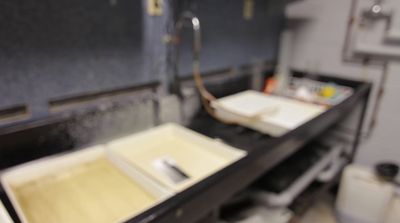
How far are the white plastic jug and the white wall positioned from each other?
265mm

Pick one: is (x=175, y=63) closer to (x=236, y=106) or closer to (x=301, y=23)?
(x=236, y=106)

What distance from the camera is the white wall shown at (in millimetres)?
1953

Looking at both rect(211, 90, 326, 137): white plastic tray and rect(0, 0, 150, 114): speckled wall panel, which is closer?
rect(0, 0, 150, 114): speckled wall panel

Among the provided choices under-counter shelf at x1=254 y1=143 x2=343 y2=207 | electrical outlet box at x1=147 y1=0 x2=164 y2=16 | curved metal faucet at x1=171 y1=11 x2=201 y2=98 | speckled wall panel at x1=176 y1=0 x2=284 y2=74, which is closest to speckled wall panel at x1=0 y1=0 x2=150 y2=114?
electrical outlet box at x1=147 y1=0 x2=164 y2=16

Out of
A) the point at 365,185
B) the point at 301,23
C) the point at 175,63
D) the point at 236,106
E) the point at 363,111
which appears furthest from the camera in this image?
the point at 301,23

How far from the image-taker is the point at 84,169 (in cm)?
99

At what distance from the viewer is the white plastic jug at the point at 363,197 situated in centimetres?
178

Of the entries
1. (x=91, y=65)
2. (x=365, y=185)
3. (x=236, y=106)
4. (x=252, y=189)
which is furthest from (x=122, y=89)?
(x=365, y=185)

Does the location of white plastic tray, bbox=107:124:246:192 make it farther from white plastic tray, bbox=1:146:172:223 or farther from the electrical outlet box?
the electrical outlet box

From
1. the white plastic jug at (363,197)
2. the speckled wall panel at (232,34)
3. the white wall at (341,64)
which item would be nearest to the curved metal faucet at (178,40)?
A: the speckled wall panel at (232,34)

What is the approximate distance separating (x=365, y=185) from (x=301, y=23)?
4.21ft

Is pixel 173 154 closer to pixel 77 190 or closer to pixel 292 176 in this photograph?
pixel 77 190

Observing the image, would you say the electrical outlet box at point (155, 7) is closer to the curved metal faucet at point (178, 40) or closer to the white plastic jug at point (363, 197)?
the curved metal faucet at point (178, 40)

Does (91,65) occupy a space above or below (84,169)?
above
